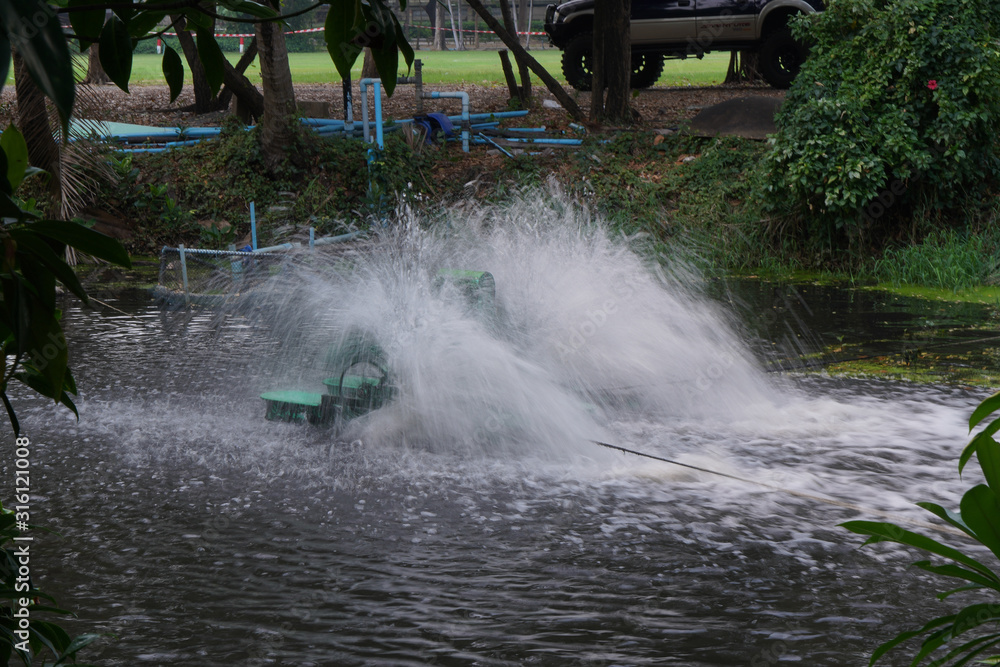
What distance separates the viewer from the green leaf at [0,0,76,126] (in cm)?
87

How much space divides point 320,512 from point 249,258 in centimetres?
569

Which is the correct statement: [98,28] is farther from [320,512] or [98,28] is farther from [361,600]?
[320,512]

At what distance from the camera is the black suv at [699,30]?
1688 cm

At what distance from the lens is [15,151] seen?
4.96 ft

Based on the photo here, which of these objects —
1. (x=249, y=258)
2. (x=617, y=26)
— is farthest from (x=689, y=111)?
(x=249, y=258)

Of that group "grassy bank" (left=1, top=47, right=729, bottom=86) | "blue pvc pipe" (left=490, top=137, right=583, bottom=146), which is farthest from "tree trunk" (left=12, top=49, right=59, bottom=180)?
"grassy bank" (left=1, top=47, right=729, bottom=86)

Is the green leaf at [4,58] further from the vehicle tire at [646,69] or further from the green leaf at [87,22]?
the vehicle tire at [646,69]

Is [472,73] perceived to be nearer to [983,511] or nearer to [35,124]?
[35,124]

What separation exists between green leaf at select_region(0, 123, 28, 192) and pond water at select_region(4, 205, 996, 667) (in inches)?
92.3

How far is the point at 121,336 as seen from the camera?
8.16 m

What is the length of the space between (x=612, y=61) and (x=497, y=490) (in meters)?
10.9

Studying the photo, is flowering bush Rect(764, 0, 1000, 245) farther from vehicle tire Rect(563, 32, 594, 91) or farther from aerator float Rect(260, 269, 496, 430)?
vehicle tire Rect(563, 32, 594, 91)

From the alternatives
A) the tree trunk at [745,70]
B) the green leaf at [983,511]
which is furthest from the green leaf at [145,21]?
the tree trunk at [745,70]

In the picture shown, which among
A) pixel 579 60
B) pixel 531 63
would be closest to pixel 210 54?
pixel 531 63
